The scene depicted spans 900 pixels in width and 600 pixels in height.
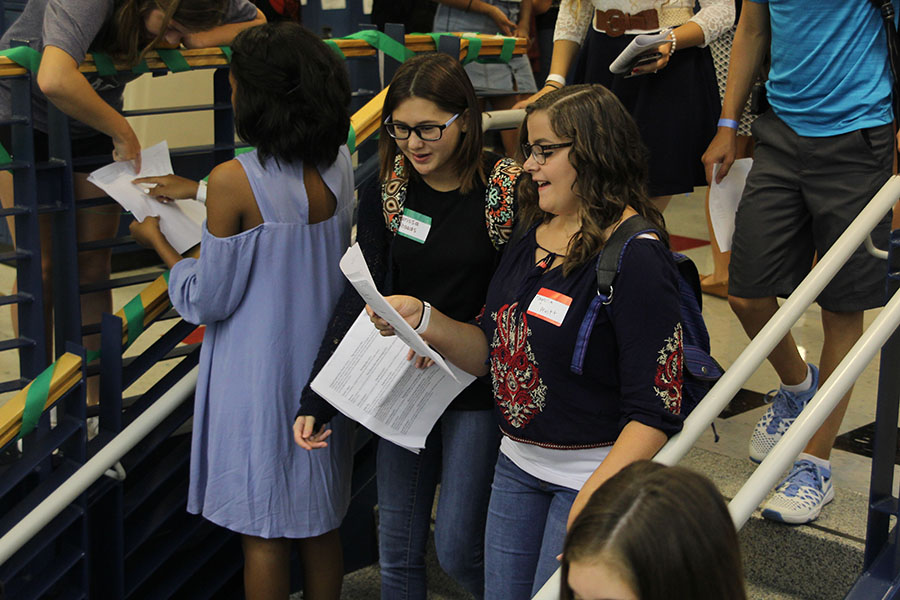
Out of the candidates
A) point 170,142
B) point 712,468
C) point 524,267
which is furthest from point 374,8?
point 524,267

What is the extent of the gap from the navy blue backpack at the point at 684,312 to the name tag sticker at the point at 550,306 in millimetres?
49

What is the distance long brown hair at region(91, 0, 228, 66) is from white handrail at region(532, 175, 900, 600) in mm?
1716

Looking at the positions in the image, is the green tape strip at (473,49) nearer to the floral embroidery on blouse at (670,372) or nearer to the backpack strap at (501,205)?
the backpack strap at (501,205)

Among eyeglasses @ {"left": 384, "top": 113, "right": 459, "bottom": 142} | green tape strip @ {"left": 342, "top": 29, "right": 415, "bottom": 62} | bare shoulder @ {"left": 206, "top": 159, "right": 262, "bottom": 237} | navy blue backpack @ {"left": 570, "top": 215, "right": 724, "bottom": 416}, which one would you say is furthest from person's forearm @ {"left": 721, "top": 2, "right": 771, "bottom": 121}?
bare shoulder @ {"left": 206, "top": 159, "right": 262, "bottom": 237}

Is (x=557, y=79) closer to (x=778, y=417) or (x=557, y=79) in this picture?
(x=557, y=79)

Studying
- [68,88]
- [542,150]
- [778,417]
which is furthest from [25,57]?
[778,417]

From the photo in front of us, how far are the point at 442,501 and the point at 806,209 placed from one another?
1342mm

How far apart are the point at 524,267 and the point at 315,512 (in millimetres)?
936

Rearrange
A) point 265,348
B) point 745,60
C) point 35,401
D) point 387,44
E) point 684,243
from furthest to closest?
point 684,243 → point 387,44 → point 745,60 → point 35,401 → point 265,348

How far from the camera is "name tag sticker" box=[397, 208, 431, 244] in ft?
8.00

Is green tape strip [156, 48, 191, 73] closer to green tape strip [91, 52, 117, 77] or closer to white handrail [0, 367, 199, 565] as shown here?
green tape strip [91, 52, 117, 77]

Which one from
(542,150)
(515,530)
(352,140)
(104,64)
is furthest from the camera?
(352,140)

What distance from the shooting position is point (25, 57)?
2.68 m

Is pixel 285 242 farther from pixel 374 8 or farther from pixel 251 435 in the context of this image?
pixel 374 8
